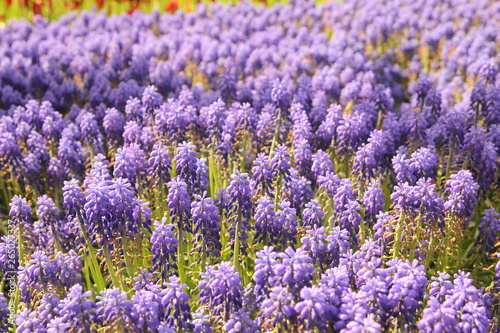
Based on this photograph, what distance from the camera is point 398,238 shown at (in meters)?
6.05

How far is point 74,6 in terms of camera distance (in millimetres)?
19078

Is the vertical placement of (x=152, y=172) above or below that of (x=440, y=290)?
above

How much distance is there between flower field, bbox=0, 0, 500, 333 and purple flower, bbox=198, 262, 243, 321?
22 mm

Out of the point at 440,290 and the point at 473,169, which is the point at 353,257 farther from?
the point at 473,169

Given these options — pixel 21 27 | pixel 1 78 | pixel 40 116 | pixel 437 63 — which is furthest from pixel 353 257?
pixel 21 27

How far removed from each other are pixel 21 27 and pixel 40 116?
25.8ft

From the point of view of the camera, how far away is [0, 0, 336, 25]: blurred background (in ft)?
61.9

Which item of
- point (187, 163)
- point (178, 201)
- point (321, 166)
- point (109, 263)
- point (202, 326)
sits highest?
point (187, 163)

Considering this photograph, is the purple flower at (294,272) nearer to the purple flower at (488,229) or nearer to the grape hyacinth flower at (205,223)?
the grape hyacinth flower at (205,223)

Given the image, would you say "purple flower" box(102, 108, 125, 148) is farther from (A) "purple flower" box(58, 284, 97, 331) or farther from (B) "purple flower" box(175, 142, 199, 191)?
(A) "purple flower" box(58, 284, 97, 331)

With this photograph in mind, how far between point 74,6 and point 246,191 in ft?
51.2

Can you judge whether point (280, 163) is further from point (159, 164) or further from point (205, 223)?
point (159, 164)

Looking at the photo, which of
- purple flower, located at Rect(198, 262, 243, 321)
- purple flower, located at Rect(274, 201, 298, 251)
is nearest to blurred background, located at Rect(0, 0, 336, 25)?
purple flower, located at Rect(274, 201, 298, 251)

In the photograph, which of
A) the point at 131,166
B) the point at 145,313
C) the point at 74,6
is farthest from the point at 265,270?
the point at 74,6
